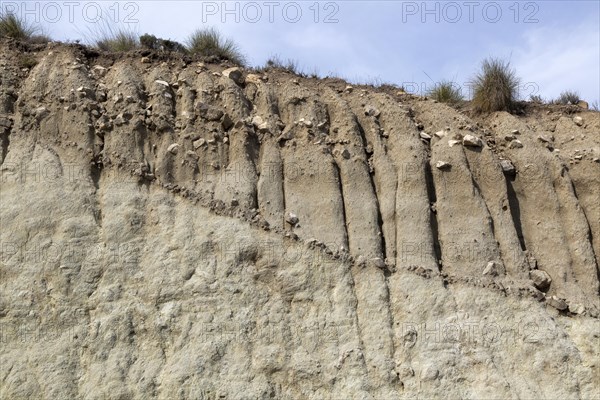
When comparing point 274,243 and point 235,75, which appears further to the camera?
point 235,75

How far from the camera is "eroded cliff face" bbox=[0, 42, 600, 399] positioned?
11.0 meters

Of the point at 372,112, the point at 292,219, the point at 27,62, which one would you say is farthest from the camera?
the point at 372,112

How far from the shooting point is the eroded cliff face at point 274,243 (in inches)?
432

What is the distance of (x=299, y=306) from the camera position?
11.5 m

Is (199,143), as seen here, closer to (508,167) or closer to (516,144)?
(508,167)

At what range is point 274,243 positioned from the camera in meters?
12.0

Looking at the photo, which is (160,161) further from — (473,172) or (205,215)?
(473,172)

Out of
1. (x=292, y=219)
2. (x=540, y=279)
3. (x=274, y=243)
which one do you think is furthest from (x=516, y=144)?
(x=274, y=243)

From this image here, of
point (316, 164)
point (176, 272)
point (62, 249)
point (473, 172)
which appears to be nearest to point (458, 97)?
point (473, 172)

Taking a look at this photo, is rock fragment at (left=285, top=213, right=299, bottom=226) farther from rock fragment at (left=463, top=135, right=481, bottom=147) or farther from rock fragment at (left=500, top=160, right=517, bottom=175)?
rock fragment at (left=500, top=160, right=517, bottom=175)

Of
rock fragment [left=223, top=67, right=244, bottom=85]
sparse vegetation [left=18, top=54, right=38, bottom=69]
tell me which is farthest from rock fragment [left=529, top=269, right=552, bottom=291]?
sparse vegetation [left=18, top=54, right=38, bottom=69]

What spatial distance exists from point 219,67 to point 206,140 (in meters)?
2.37

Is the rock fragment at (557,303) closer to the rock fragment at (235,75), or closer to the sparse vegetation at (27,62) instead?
the rock fragment at (235,75)

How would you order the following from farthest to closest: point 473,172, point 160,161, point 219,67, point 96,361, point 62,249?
point 219,67
point 473,172
point 160,161
point 62,249
point 96,361
